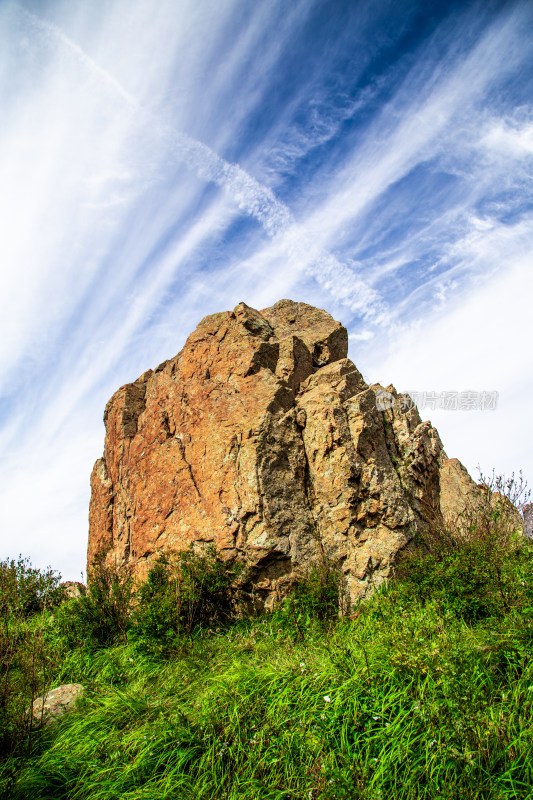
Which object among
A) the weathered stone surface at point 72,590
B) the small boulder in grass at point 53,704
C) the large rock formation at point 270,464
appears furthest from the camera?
the weathered stone surface at point 72,590

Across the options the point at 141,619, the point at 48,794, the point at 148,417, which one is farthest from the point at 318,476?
the point at 48,794

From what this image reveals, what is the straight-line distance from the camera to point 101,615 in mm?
7602

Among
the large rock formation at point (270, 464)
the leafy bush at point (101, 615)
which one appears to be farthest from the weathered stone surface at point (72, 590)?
the leafy bush at point (101, 615)

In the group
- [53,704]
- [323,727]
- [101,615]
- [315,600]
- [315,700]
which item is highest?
[101,615]

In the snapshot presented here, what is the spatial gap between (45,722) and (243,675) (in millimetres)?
2111

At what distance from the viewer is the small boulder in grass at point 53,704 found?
16.2 ft

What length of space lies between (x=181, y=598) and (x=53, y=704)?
2018 mm

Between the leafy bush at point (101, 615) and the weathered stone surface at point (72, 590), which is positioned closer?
the leafy bush at point (101, 615)

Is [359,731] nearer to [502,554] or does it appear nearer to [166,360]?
[502,554]

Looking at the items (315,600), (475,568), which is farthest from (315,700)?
(475,568)

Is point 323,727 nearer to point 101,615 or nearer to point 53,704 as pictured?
point 53,704

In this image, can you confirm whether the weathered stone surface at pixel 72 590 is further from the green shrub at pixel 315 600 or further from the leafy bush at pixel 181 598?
the green shrub at pixel 315 600

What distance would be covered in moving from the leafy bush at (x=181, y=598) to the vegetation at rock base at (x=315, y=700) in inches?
1.6

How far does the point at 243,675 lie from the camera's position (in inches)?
198
